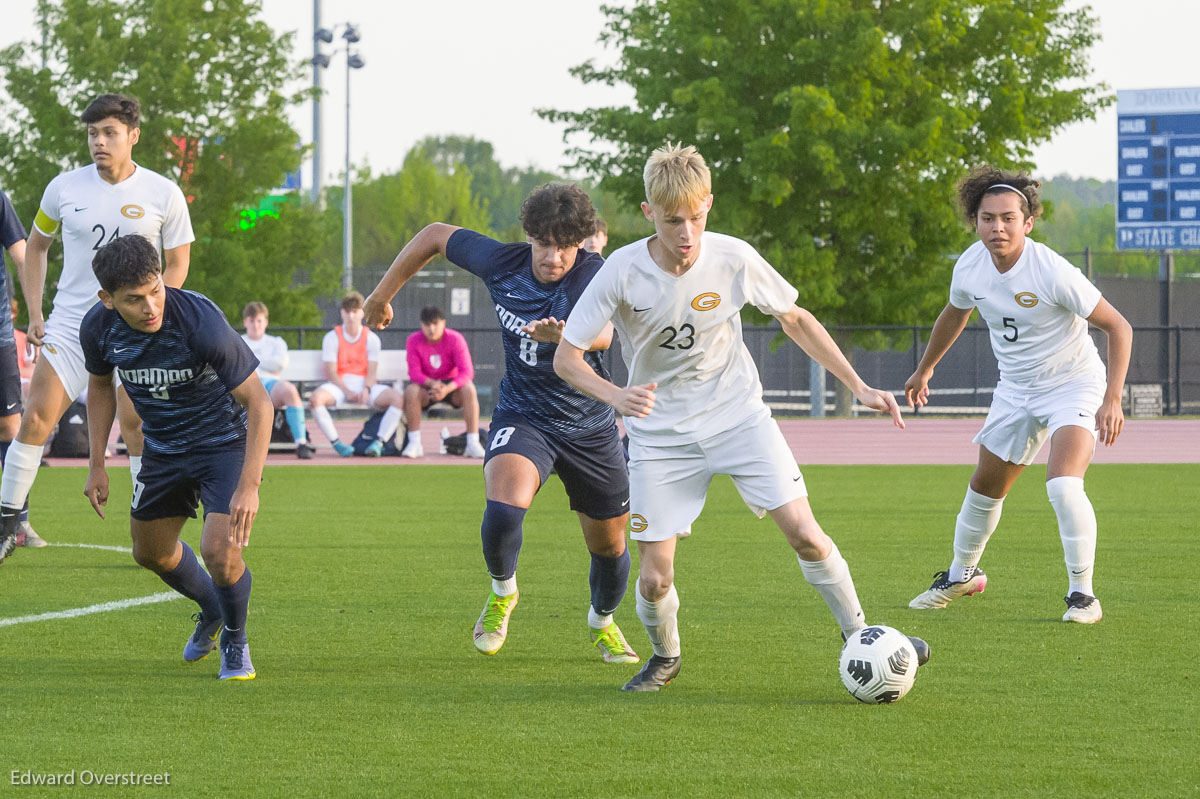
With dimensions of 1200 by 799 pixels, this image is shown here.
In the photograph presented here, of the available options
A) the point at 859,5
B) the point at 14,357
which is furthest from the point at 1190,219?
the point at 14,357

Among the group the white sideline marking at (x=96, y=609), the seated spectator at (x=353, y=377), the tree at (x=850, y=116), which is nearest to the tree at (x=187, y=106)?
the tree at (x=850, y=116)

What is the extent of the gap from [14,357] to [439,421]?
1804 centimetres

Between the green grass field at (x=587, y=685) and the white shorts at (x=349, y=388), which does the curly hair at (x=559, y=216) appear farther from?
the white shorts at (x=349, y=388)

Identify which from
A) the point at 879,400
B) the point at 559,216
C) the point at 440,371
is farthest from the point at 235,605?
the point at 440,371

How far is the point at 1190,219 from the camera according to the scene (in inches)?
1270

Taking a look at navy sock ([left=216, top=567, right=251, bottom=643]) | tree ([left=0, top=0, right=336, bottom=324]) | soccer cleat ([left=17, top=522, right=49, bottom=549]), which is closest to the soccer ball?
navy sock ([left=216, top=567, right=251, bottom=643])

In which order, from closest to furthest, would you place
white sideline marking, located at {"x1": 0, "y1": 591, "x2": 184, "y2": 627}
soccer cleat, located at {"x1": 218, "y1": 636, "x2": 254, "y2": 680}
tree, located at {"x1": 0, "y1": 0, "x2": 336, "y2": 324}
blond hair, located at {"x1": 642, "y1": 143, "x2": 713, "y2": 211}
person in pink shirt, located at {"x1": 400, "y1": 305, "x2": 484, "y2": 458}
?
blond hair, located at {"x1": 642, "y1": 143, "x2": 713, "y2": 211}, soccer cleat, located at {"x1": 218, "y1": 636, "x2": 254, "y2": 680}, white sideline marking, located at {"x1": 0, "y1": 591, "x2": 184, "y2": 627}, person in pink shirt, located at {"x1": 400, "y1": 305, "x2": 484, "y2": 458}, tree, located at {"x1": 0, "y1": 0, "x2": 336, "y2": 324}

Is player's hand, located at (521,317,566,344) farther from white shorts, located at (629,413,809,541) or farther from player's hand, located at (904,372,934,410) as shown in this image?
player's hand, located at (904,372,934,410)

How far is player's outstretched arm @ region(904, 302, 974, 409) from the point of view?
728 centimetres

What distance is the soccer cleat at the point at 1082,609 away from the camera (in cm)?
664

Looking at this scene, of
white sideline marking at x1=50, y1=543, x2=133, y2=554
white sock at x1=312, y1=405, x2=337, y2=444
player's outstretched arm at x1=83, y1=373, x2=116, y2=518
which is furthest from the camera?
white sock at x1=312, y1=405, x2=337, y2=444

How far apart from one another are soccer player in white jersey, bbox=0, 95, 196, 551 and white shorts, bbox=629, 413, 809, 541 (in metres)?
3.54

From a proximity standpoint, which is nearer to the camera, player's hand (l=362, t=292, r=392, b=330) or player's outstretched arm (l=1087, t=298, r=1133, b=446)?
player's hand (l=362, t=292, r=392, b=330)

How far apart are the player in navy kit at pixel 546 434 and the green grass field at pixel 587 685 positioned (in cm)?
29
